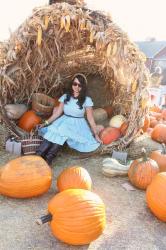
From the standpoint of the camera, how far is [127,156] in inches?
180

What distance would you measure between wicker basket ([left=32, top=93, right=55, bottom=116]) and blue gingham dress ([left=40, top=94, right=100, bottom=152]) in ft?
1.63

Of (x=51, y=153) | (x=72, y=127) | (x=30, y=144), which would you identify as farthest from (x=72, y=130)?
(x=30, y=144)

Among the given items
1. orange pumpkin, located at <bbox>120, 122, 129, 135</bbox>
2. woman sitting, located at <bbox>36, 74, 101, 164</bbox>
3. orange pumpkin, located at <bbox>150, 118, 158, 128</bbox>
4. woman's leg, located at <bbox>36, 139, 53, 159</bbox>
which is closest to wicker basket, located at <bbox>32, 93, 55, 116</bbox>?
woman sitting, located at <bbox>36, 74, 101, 164</bbox>

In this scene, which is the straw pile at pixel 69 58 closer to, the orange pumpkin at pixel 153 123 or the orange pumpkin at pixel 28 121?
the orange pumpkin at pixel 28 121

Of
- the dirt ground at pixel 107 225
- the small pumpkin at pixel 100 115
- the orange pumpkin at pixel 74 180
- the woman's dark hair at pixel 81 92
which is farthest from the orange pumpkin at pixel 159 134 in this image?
the orange pumpkin at pixel 74 180

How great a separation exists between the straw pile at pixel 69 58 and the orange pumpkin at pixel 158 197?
1.41 metres

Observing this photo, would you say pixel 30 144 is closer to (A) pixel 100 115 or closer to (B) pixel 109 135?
(B) pixel 109 135

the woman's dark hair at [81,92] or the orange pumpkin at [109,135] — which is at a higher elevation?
the woman's dark hair at [81,92]

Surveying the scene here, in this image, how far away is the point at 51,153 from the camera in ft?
14.2

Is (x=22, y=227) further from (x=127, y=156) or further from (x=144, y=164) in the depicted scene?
(x=127, y=156)

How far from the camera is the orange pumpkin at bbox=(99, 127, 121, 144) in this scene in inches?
182

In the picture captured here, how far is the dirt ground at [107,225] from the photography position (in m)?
2.55

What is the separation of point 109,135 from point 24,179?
185 centimetres

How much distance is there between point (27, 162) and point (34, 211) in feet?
1.67
